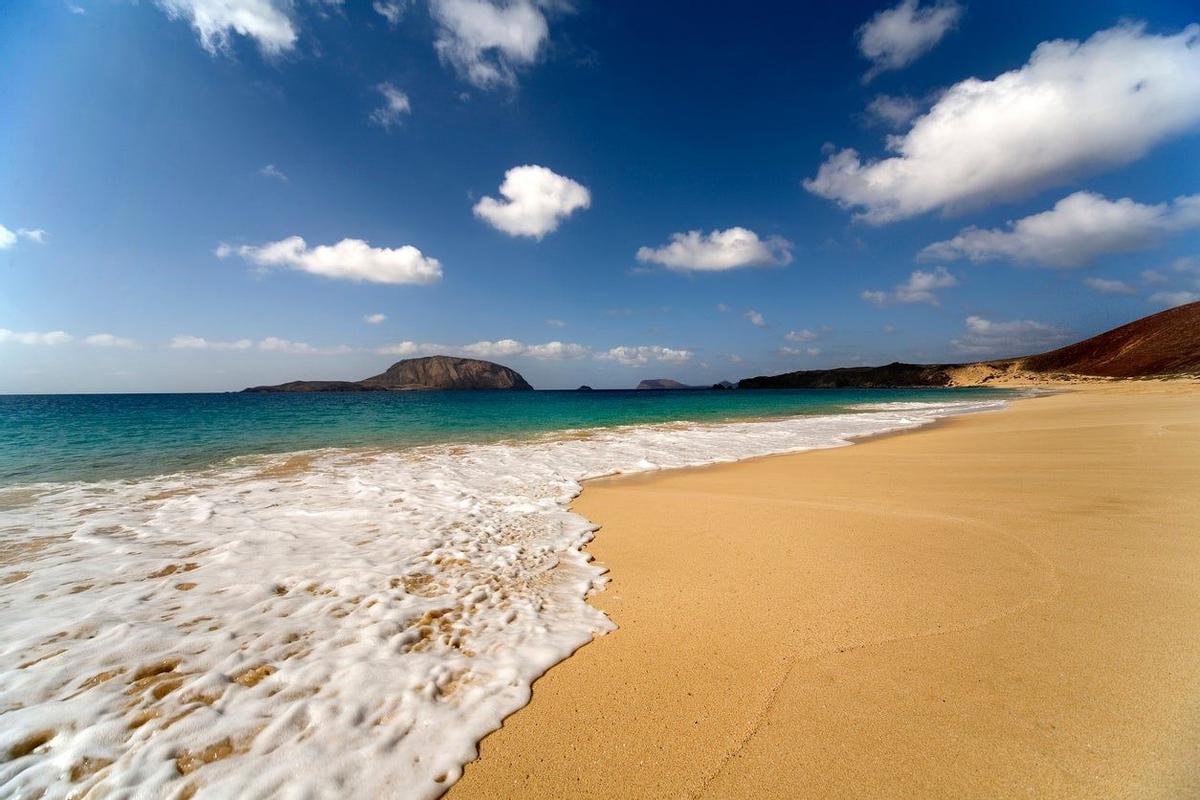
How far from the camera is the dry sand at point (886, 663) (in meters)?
2.26

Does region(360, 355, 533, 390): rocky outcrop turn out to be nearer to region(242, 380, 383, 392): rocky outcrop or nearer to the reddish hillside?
region(242, 380, 383, 392): rocky outcrop

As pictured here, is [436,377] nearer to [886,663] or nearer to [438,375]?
[438,375]

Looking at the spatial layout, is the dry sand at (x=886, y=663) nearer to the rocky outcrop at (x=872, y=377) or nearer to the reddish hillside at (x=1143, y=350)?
the reddish hillside at (x=1143, y=350)

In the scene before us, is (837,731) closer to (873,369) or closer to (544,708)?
(544,708)

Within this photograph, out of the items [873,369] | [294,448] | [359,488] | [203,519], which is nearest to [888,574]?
[359,488]

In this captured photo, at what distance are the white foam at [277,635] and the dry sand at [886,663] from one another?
1.71 ft

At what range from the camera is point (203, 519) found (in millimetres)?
7094

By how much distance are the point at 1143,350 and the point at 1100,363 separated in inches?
246

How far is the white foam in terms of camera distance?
96.5 inches

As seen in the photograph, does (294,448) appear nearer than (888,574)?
No

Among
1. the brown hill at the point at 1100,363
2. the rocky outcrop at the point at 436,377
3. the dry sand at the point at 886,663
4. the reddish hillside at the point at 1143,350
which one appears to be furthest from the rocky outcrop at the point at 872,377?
the dry sand at the point at 886,663

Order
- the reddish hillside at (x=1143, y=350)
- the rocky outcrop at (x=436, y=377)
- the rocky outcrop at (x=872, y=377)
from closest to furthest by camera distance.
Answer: the reddish hillside at (x=1143, y=350) → the rocky outcrop at (x=872, y=377) → the rocky outcrop at (x=436, y=377)

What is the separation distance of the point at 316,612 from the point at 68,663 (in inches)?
63.4

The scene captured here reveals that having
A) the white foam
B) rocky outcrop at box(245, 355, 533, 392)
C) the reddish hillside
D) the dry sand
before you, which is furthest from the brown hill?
rocky outcrop at box(245, 355, 533, 392)
